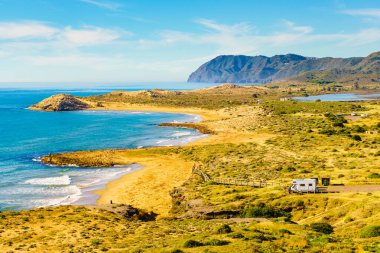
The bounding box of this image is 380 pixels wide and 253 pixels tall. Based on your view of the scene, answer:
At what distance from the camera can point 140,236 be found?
35.0 m

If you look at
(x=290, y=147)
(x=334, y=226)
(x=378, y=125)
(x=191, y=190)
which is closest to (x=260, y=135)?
(x=290, y=147)

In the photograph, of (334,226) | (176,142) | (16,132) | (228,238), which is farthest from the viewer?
(16,132)

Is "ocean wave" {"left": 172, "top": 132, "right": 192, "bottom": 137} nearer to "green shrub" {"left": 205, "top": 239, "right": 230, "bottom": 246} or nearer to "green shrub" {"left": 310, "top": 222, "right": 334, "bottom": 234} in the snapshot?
"green shrub" {"left": 310, "top": 222, "right": 334, "bottom": 234}

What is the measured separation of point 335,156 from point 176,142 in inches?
1712

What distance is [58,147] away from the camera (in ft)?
307

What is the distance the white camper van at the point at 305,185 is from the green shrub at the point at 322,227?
30.8 ft

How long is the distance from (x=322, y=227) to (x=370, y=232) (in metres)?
5.25

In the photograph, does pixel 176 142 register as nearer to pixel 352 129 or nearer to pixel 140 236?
pixel 352 129

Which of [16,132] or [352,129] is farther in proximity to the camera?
[16,132]

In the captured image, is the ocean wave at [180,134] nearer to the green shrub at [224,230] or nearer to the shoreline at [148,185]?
the shoreline at [148,185]

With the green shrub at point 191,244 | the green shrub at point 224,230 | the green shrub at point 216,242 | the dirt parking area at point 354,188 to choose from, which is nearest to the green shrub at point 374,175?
the dirt parking area at point 354,188

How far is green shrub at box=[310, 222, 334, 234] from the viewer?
32.7 metres

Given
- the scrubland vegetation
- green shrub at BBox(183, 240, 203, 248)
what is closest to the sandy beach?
the scrubland vegetation

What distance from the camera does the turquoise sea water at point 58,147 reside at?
55.6 m
